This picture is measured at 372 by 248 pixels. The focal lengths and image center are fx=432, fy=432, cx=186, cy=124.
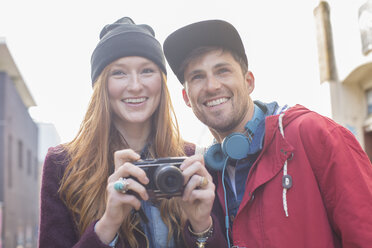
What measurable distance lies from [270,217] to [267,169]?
11.1 inches

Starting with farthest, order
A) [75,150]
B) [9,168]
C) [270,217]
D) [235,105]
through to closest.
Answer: [9,168]
[75,150]
[235,105]
[270,217]

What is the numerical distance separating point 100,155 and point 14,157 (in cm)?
1903

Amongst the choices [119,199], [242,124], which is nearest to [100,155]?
[119,199]

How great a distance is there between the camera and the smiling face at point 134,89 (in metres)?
Answer: 3.09

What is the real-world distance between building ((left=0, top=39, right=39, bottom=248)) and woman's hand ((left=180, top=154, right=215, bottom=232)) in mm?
15659

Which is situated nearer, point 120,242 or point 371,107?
point 120,242

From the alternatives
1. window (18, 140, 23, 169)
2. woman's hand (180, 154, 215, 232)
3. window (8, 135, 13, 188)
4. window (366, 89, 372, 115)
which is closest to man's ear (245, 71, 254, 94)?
woman's hand (180, 154, 215, 232)

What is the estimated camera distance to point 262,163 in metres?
2.60

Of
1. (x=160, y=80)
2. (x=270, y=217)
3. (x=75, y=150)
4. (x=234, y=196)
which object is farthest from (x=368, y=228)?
(x=75, y=150)

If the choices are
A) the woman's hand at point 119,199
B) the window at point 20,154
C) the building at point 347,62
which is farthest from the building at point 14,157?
the woman's hand at point 119,199

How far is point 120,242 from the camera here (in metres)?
2.74

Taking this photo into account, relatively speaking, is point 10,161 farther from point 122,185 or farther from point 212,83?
point 122,185

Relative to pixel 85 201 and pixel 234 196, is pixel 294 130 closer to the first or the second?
pixel 234 196

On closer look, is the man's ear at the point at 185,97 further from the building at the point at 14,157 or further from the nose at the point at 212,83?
the building at the point at 14,157
